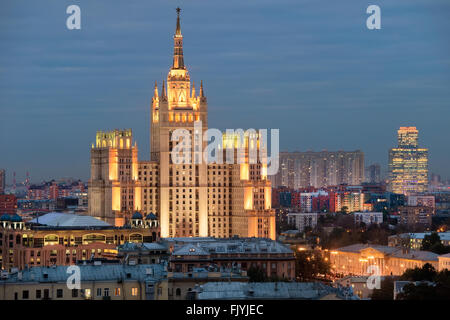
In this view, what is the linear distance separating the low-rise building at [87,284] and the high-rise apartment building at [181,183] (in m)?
76.5

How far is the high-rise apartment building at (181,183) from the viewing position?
16362cm

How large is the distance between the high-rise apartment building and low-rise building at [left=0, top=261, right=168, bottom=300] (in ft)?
251

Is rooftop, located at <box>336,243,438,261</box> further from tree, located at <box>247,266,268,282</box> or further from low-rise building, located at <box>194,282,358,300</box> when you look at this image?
low-rise building, located at <box>194,282,358,300</box>

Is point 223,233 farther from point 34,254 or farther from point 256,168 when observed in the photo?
point 34,254

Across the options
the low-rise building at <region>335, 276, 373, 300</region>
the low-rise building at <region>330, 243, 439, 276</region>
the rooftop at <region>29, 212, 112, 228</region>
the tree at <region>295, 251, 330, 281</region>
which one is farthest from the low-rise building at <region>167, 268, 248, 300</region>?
the rooftop at <region>29, 212, 112, 228</region>

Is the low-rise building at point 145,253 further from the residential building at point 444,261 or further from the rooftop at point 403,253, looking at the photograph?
the rooftop at point 403,253

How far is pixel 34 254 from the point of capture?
13850 centimetres

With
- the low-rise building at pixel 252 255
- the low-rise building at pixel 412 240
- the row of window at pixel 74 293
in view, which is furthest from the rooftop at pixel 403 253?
the row of window at pixel 74 293

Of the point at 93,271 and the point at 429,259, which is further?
the point at 429,259

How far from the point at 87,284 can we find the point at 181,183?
3277 inches

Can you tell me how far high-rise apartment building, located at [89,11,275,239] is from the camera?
16362 centimetres
